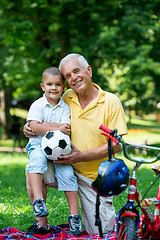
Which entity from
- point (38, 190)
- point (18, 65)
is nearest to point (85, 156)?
point (38, 190)

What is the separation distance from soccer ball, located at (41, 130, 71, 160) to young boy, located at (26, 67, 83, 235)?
0.08 meters

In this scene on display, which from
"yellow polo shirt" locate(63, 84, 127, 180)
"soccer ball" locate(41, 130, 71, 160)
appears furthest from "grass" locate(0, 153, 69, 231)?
"soccer ball" locate(41, 130, 71, 160)

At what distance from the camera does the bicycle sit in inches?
120

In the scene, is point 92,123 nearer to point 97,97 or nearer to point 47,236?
point 97,97

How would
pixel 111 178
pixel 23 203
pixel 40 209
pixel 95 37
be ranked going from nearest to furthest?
pixel 111 178, pixel 40 209, pixel 23 203, pixel 95 37

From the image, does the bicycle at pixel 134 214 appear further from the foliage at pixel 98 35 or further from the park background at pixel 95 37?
the foliage at pixel 98 35

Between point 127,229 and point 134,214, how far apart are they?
127 mm

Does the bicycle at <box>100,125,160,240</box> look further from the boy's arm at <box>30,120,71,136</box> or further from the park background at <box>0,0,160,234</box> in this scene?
the park background at <box>0,0,160,234</box>

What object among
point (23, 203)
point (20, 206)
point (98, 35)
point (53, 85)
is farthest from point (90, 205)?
point (98, 35)

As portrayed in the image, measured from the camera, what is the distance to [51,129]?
394 cm

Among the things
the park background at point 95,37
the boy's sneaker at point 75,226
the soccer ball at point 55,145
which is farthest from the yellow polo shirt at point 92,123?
the park background at point 95,37

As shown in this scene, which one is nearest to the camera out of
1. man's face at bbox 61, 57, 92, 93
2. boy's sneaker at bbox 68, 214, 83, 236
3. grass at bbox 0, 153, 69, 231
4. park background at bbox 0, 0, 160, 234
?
boy's sneaker at bbox 68, 214, 83, 236

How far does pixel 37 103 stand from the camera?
160 inches

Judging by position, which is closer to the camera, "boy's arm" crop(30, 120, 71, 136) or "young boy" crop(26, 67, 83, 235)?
"young boy" crop(26, 67, 83, 235)
